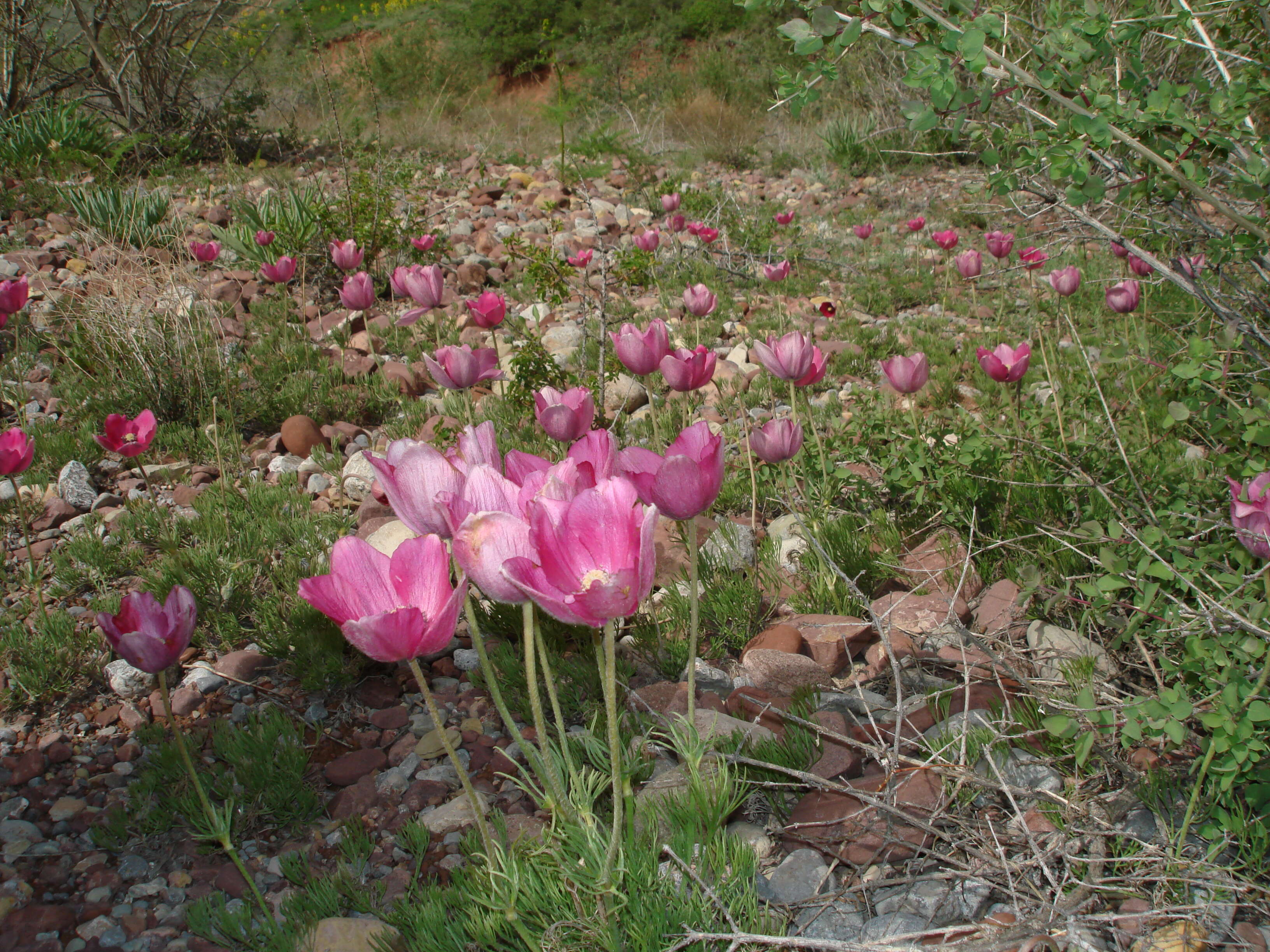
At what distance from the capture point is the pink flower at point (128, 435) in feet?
9.65

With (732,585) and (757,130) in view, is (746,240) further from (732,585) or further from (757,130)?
(757,130)

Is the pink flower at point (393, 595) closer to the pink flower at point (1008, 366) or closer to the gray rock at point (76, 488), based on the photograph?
the pink flower at point (1008, 366)

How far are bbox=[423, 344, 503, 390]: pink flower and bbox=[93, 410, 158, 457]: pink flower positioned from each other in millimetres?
1070

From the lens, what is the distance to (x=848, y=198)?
31.0ft

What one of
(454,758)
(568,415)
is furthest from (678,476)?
(568,415)

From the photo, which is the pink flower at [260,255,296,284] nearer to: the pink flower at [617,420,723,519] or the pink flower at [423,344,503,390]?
the pink flower at [423,344,503,390]

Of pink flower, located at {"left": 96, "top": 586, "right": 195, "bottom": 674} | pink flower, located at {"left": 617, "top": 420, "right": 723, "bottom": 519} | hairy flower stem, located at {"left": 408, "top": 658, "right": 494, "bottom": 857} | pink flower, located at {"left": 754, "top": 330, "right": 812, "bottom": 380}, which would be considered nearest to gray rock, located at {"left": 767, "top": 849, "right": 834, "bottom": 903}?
hairy flower stem, located at {"left": 408, "top": 658, "right": 494, "bottom": 857}

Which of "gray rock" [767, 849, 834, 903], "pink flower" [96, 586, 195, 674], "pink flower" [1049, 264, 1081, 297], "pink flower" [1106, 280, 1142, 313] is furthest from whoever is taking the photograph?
A: "pink flower" [1049, 264, 1081, 297]

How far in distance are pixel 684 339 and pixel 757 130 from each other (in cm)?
865

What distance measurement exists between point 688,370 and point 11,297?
3470 millimetres

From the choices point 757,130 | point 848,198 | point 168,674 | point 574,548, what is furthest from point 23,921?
point 757,130

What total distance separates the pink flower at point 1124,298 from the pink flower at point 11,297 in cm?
507

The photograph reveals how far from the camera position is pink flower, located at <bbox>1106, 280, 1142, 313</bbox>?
367 cm

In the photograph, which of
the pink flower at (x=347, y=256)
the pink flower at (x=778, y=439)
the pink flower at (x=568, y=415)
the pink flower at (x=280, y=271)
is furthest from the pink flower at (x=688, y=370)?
the pink flower at (x=280, y=271)
